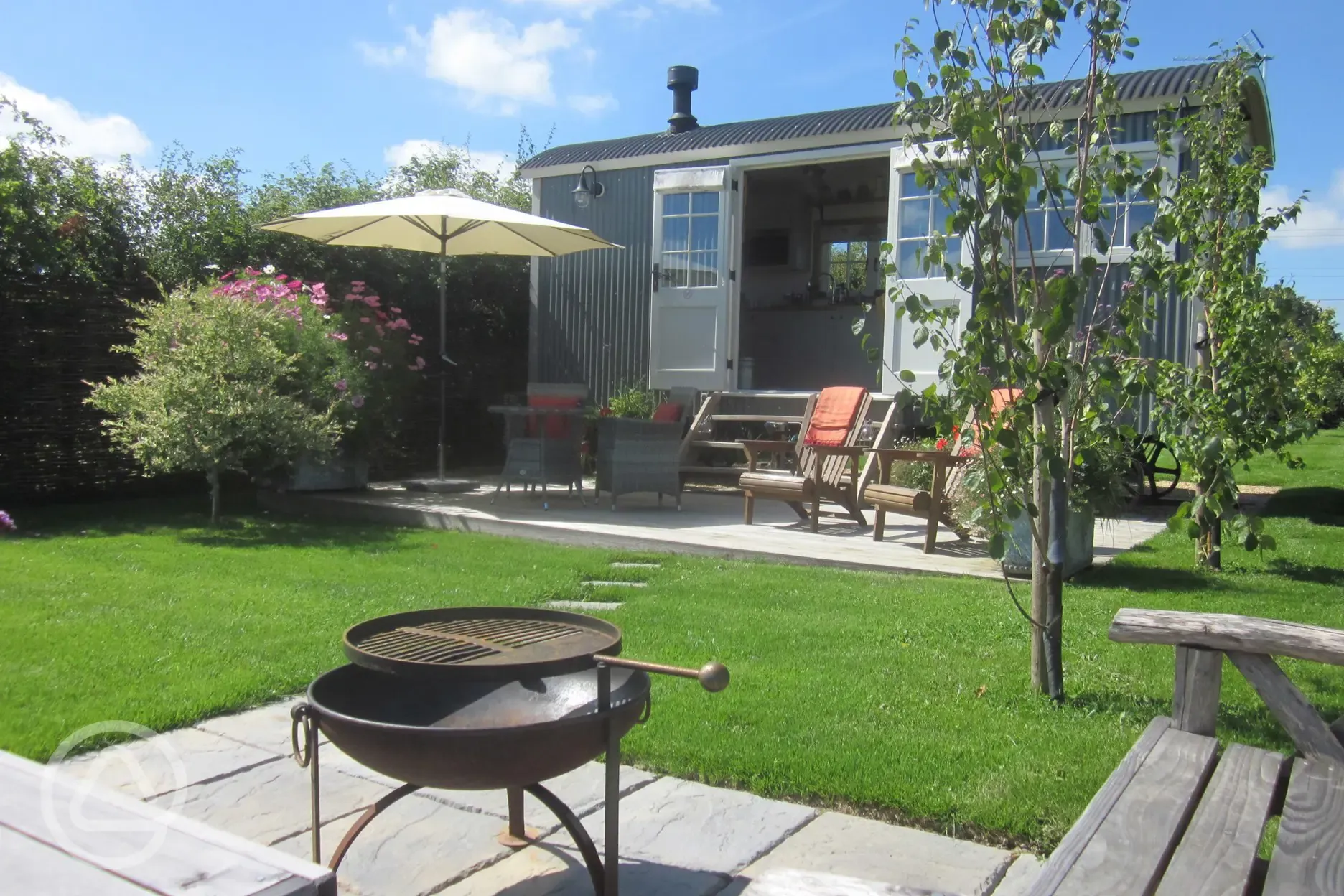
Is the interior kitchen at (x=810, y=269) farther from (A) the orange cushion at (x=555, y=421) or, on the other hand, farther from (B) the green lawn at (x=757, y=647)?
(B) the green lawn at (x=757, y=647)

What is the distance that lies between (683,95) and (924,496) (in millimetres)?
6670

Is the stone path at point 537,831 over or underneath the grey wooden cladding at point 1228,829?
underneath

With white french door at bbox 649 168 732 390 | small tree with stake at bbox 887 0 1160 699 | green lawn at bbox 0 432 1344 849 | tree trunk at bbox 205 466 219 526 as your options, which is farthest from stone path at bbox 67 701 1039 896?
white french door at bbox 649 168 732 390

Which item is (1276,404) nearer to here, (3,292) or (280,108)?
(3,292)

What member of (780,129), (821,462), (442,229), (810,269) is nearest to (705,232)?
(780,129)

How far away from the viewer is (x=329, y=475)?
791 centimetres

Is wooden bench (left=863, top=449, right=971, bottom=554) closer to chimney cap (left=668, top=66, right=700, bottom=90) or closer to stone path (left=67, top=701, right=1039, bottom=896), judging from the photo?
stone path (left=67, top=701, right=1039, bottom=896)

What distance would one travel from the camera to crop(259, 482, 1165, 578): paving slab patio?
230 inches

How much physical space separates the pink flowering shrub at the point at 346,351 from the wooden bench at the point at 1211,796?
591 centimetres

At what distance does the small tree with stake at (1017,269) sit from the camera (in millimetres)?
2852

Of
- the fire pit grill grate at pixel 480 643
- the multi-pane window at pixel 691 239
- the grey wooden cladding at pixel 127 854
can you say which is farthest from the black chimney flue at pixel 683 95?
the grey wooden cladding at pixel 127 854

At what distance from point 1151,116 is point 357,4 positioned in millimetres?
5652

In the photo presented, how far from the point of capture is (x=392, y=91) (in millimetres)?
10812

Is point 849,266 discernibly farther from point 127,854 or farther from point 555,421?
point 127,854
